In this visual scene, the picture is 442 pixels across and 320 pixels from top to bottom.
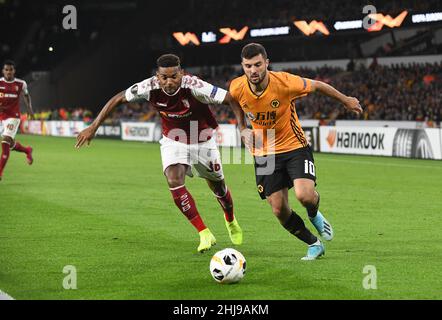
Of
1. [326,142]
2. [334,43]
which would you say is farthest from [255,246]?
[334,43]

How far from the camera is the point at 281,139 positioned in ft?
28.6

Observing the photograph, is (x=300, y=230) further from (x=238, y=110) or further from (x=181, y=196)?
(x=181, y=196)

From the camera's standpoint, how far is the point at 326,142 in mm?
29625

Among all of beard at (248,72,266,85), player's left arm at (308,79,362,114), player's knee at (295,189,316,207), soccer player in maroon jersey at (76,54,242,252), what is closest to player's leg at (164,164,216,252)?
soccer player in maroon jersey at (76,54,242,252)

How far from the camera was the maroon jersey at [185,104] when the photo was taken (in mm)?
9180

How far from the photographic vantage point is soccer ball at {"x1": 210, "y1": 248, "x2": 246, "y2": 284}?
720 cm

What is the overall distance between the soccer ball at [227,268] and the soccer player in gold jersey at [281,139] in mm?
1255

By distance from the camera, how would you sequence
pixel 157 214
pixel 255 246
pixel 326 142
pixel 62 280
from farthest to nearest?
1. pixel 326 142
2. pixel 157 214
3. pixel 255 246
4. pixel 62 280

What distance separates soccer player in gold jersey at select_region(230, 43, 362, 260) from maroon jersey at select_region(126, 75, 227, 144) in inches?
19.8

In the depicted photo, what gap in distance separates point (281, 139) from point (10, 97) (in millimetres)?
11055

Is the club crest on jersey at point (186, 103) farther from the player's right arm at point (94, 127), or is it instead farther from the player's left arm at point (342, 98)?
the player's left arm at point (342, 98)

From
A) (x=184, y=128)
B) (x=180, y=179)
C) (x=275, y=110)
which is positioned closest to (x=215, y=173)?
(x=180, y=179)

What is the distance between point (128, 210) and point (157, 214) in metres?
0.70

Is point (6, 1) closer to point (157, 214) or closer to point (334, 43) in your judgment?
point (334, 43)
